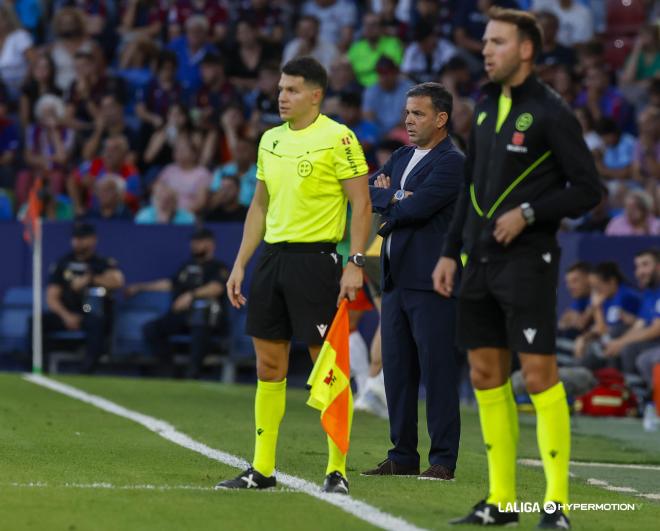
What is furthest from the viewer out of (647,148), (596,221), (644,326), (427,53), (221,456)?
(427,53)

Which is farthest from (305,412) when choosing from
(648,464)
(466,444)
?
(648,464)

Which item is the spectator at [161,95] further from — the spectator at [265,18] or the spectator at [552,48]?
the spectator at [552,48]

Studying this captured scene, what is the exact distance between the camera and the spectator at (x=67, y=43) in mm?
21578

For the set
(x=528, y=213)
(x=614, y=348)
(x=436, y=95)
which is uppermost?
(x=436, y=95)

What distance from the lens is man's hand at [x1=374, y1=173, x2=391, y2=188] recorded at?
8930mm

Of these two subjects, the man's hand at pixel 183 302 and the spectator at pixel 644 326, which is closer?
the spectator at pixel 644 326

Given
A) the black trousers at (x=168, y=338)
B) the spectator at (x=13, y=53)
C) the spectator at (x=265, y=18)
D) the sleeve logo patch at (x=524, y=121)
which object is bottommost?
the black trousers at (x=168, y=338)

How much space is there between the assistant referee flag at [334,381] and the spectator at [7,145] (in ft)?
43.0

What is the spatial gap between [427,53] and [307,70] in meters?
12.8

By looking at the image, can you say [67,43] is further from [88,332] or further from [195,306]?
[195,306]

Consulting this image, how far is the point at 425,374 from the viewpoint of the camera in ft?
28.4

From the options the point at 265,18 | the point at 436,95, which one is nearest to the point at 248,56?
the point at 265,18

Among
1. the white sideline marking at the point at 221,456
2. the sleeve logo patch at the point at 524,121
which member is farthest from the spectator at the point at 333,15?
the sleeve logo patch at the point at 524,121

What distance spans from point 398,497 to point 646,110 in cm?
1189
